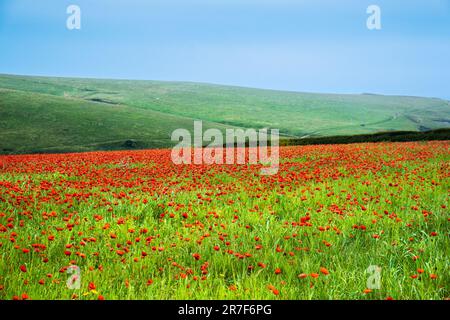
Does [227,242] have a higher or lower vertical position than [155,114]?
lower

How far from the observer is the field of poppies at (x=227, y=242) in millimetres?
4344

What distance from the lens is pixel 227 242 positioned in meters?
5.73

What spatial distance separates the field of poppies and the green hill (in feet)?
153

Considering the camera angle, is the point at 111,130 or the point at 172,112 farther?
the point at 172,112

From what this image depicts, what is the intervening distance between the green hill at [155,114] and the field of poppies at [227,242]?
1834 inches

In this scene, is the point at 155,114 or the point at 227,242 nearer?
the point at 227,242

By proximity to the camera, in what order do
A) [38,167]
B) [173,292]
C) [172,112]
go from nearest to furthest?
[173,292] < [38,167] < [172,112]

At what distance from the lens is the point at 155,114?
286 ft

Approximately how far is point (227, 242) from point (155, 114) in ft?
274

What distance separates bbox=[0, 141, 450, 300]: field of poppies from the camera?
171 inches

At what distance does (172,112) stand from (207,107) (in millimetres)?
14980

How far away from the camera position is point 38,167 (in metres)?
16.2
